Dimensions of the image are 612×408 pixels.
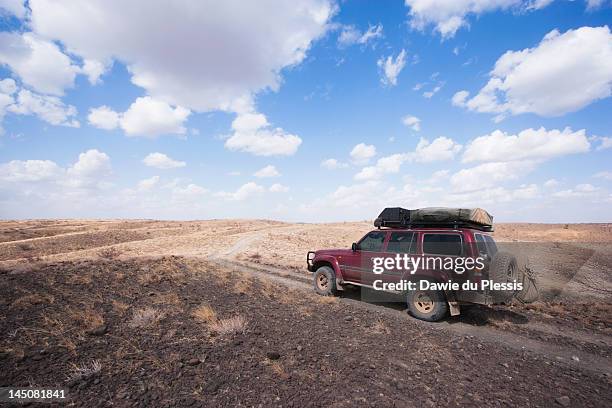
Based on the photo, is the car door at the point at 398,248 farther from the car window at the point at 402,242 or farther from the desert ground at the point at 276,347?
the desert ground at the point at 276,347

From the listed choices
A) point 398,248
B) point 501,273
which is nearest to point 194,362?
point 398,248

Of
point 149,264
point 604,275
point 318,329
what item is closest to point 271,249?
point 149,264

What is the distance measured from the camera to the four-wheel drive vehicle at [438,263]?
22.1 ft

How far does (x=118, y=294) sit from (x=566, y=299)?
45.3 ft

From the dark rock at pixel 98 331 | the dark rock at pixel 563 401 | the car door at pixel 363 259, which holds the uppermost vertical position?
the car door at pixel 363 259

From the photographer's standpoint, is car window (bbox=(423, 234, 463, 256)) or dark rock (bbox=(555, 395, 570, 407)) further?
car window (bbox=(423, 234, 463, 256))

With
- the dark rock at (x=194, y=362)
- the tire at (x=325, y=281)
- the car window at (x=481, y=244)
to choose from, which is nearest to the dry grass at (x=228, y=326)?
the dark rock at (x=194, y=362)

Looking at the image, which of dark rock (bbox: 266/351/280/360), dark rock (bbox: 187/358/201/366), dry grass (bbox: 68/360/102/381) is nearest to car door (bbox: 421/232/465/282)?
dark rock (bbox: 266/351/280/360)

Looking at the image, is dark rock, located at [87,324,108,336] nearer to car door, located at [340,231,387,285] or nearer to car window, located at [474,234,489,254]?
car door, located at [340,231,387,285]

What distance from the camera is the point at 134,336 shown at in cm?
547

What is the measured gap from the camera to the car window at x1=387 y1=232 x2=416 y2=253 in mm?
7942

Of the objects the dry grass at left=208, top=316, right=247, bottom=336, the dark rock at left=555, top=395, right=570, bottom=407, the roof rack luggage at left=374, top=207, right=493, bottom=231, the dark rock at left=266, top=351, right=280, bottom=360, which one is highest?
the roof rack luggage at left=374, top=207, right=493, bottom=231

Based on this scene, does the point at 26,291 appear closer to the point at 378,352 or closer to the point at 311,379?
the point at 311,379

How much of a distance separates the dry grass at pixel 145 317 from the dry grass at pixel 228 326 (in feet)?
3.80
